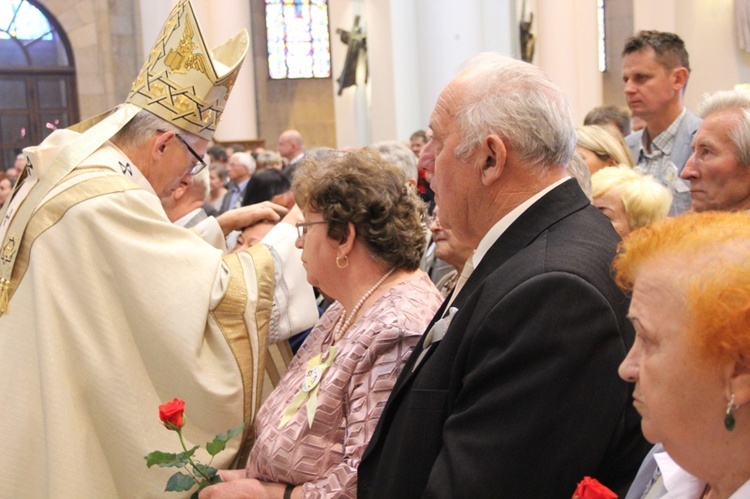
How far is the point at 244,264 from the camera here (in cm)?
304

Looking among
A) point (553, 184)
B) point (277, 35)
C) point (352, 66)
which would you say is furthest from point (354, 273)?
point (277, 35)

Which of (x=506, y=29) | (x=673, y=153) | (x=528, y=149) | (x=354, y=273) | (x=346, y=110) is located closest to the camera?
(x=528, y=149)

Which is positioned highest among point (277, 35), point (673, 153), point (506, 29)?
point (277, 35)

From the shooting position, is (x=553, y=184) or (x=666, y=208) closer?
(x=553, y=184)

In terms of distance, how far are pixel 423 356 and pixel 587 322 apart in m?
0.42

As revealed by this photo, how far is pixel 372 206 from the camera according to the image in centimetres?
252

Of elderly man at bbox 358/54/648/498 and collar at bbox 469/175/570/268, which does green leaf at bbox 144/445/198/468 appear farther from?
collar at bbox 469/175/570/268

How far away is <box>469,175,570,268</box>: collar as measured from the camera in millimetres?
1881

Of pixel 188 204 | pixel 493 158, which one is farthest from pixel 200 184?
pixel 493 158

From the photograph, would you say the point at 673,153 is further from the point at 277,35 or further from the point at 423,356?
the point at 277,35

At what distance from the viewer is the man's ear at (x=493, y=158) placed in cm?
186

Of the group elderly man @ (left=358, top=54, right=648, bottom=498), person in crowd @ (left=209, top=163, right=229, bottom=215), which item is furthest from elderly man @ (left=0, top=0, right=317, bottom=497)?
person in crowd @ (left=209, top=163, right=229, bottom=215)

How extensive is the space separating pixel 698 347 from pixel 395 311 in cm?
113

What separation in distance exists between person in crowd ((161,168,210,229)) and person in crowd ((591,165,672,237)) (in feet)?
6.22
